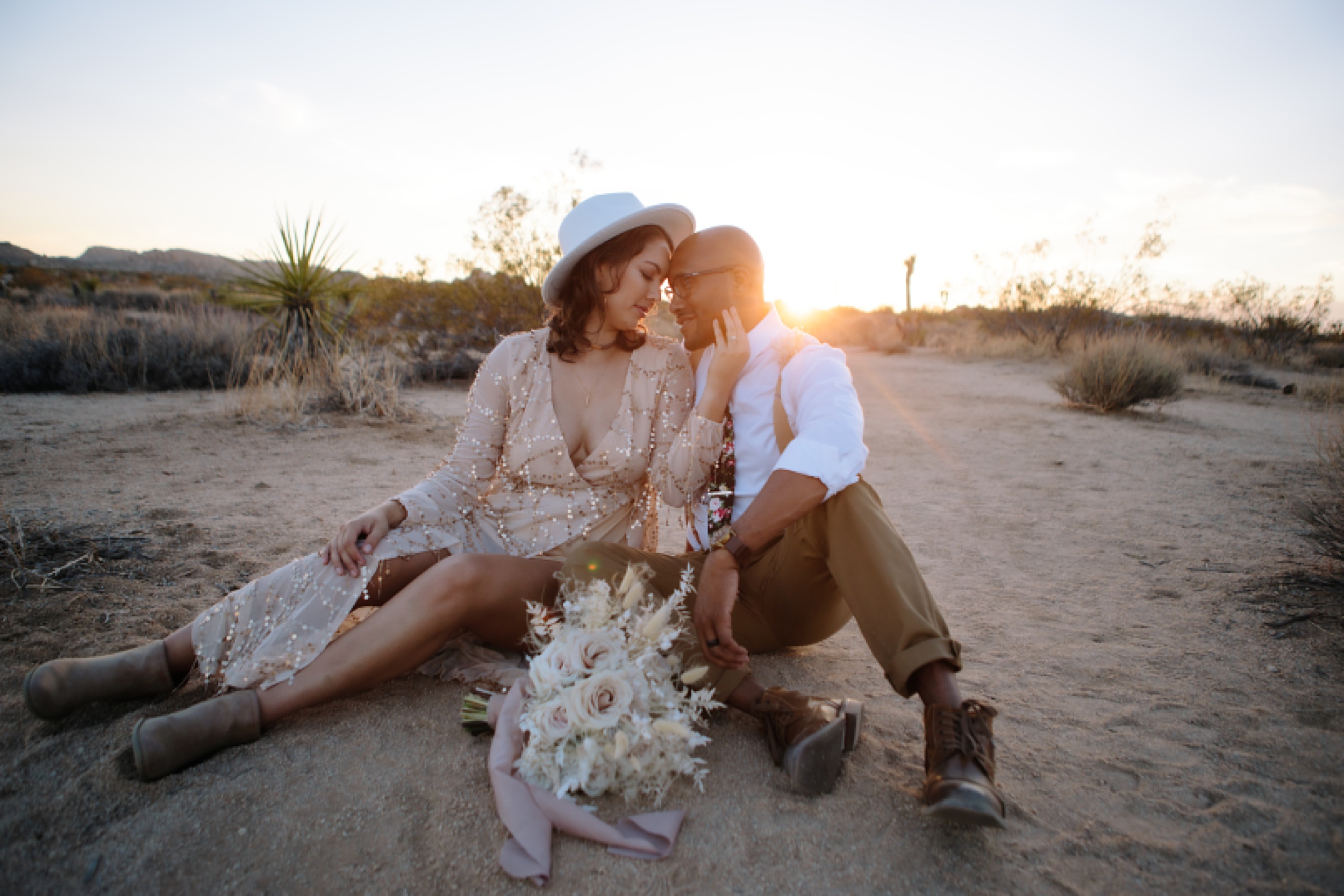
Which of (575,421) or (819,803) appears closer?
(819,803)

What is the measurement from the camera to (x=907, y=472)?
20.5 ft

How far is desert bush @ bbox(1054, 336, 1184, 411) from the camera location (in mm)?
8914

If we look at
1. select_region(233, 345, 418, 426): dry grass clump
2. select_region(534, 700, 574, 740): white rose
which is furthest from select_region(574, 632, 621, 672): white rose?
select_region(233, 345, 418, 426): dry grass clump

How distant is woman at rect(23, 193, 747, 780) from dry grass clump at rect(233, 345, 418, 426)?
554 cm

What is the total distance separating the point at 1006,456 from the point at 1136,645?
4346 mm

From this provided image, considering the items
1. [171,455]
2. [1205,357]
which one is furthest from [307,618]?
[1205,357]

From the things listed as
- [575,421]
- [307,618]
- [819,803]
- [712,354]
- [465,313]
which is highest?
[465,313]

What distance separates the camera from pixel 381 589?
2.28 metres

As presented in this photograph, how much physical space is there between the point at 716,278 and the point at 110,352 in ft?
35.2

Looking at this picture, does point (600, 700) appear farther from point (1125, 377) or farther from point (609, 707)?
point (1125, 377)

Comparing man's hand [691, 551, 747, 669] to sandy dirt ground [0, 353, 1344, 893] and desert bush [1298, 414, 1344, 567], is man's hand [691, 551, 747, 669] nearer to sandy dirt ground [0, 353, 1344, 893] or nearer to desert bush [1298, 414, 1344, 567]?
sandy dirt ground [0, 353, 1344, 893]

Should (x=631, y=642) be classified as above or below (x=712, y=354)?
below


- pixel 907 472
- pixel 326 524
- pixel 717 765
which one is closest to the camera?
pixel 717 765

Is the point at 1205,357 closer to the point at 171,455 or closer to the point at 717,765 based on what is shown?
the point at 717,765
